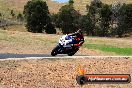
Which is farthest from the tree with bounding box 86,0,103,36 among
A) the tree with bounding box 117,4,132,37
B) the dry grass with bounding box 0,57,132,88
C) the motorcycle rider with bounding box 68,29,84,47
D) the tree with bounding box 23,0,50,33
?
the dry grass with bounding box 0,57,132,88

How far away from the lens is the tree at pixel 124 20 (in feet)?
313

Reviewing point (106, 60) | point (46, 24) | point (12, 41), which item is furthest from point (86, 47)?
point (46, 24)

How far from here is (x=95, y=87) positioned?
24.4 meters

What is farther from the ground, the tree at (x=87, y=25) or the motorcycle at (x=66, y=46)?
the motorcycle at (x=66, y=46)

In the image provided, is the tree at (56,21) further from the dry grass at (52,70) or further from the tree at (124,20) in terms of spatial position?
the dry grass at (52,70)

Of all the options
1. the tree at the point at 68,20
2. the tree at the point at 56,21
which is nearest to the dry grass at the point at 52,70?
the tree at the point at 68,20

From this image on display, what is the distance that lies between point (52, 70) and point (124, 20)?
71761 mm

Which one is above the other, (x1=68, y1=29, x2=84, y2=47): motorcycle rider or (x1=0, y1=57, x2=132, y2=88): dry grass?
(x1=68, y1=29, x2=84, y2=47): motorcycle rider

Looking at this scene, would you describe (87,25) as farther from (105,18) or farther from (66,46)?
(66,46)

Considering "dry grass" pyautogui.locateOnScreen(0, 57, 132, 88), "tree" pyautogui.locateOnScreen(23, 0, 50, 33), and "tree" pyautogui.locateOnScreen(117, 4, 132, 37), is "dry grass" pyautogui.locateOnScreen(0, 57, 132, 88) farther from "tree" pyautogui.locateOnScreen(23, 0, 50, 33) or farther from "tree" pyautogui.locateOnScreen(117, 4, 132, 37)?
"tree" pyautogui.locateOnScreen(117, 4, 132, 37)

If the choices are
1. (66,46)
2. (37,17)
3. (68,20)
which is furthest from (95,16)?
(66,46)

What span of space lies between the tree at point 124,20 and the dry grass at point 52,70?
219 feet

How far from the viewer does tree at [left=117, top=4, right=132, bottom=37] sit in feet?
313

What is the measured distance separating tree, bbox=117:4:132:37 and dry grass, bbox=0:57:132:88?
219ft
